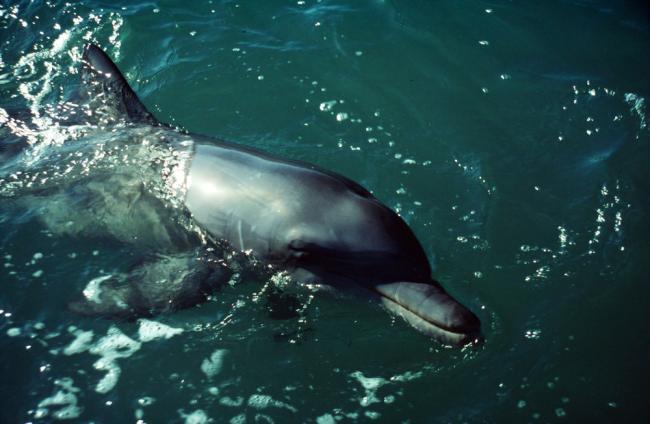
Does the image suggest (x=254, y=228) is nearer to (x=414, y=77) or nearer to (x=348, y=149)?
(x=348, y=149)

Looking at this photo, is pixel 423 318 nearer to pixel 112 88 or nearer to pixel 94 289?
pixel 94 289

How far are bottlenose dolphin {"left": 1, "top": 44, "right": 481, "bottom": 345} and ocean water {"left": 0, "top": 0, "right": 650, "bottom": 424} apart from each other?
0.95 feet

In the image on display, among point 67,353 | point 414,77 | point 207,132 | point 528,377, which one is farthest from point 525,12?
point 67,353

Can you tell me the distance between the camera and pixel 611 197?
7.64m

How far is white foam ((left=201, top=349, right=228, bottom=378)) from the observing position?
5.74 metres

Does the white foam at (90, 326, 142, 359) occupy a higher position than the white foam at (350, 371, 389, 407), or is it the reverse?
the white foam at (90, 326, 142, 359)

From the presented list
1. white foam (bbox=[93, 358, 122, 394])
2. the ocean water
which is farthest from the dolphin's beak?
white foam (bbox=[93, 358, 122, 394])

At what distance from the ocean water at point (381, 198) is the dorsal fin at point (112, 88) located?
80 cm

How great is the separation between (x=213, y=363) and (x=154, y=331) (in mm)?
767

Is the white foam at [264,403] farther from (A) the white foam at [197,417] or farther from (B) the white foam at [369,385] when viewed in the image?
(B) the white foam at [369,385]

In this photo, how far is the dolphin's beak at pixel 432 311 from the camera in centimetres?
501

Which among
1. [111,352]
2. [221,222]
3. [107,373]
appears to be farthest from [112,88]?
[107,373]

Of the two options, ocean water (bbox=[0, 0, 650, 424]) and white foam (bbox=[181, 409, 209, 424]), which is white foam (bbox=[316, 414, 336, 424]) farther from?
white foam (bbox=[181, 409, 209, 424])

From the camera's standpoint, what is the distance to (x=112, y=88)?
7328mm
